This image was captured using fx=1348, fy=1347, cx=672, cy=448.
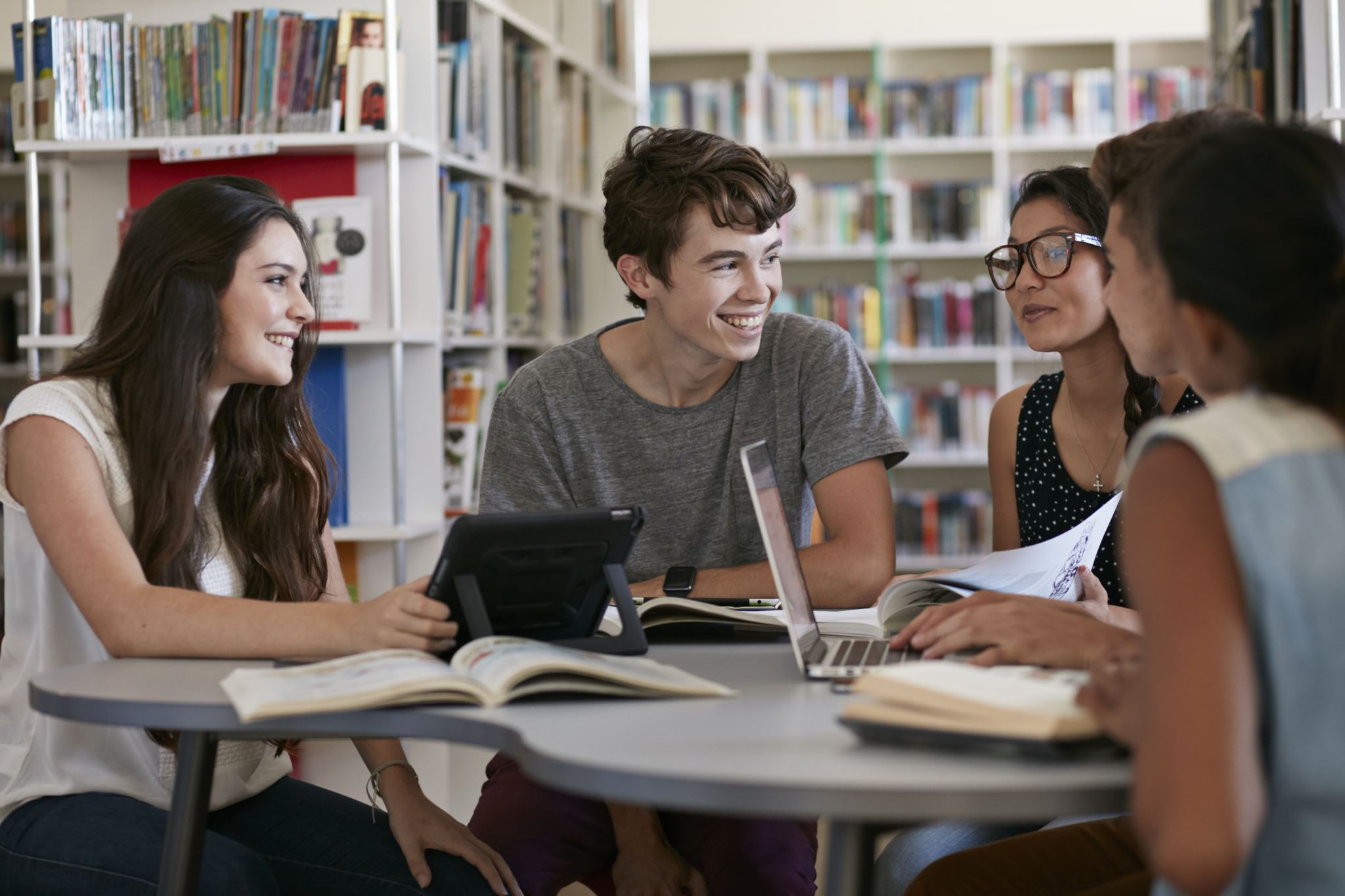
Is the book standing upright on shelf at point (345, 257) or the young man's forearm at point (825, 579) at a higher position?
the book standing upright on shelf at point (345, 257)

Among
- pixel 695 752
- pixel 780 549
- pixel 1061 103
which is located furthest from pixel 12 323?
pixel 695 752

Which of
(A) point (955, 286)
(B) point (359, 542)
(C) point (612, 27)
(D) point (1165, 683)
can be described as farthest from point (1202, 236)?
(A) point (955, 286)

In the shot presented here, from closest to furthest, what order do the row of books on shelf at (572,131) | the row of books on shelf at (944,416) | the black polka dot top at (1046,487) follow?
the black polka dot top at (1046,487) < the row of books on shelf at (572,131) < the row of books on shelf at (944,416)

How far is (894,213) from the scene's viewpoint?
18.1 ft

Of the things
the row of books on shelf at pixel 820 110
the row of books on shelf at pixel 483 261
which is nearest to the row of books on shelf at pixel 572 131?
the row of books on shelf at pixel 483 261

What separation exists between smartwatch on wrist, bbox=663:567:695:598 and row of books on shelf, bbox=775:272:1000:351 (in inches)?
154

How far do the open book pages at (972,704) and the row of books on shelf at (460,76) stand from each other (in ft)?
7.87

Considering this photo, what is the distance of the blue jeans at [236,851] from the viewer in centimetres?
127

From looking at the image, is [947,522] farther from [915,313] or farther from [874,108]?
[874,108]

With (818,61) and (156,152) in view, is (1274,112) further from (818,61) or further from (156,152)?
(818,61)

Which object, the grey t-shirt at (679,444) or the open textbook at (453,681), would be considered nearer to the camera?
the open textbook at (453,681)

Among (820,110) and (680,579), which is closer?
(680,579)

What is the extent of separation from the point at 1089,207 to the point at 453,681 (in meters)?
1.23

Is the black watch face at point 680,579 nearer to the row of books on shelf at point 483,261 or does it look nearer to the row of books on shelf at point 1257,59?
the row of books on shelf at point 483,261
